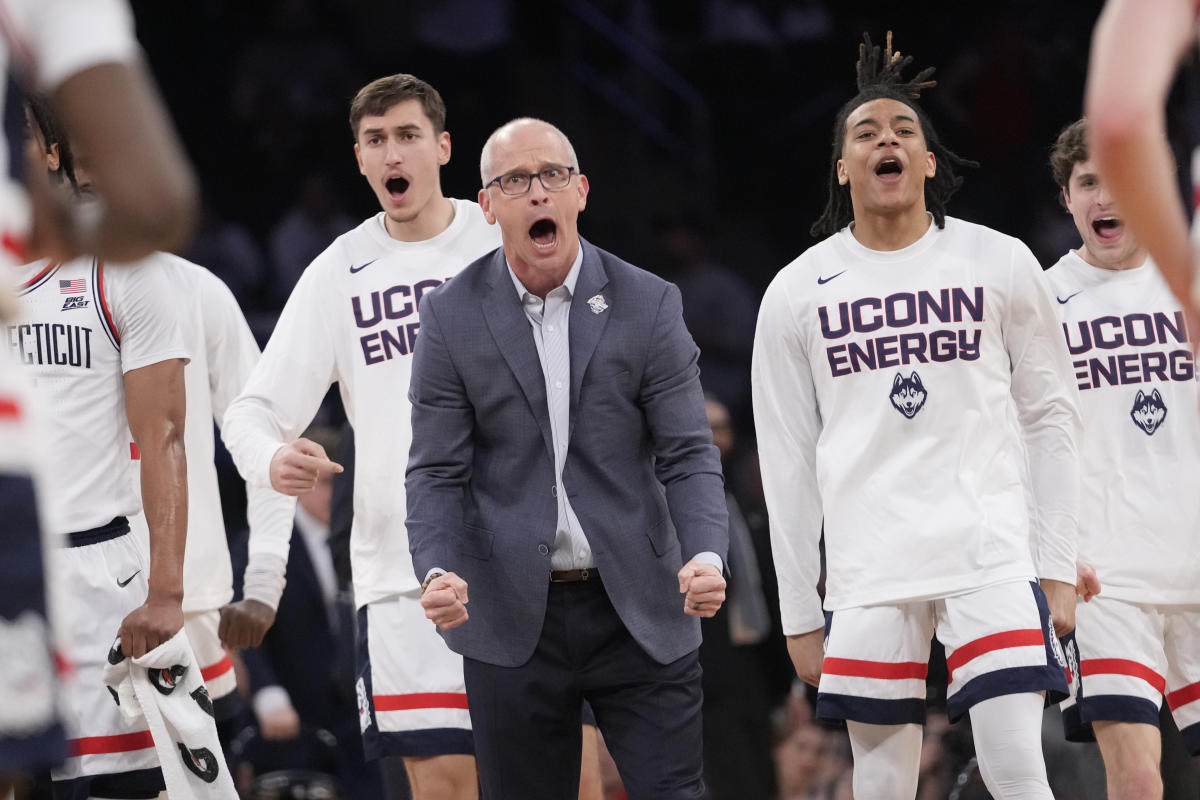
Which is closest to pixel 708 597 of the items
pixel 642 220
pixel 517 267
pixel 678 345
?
pixel 678 345

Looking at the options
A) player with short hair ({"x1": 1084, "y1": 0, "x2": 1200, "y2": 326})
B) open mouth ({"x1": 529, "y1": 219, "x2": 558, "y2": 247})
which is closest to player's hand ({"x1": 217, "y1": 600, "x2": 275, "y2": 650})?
open mouth ({"x1": 529, "y1": 219, "x2": 558, "y2": 247})

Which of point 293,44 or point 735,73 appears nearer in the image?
point 293,44

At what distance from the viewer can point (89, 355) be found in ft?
16.9

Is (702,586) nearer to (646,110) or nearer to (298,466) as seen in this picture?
(298,466)

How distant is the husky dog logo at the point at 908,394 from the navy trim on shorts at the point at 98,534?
2344mm

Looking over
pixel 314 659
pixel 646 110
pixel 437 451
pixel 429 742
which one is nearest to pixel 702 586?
pixel 437 451

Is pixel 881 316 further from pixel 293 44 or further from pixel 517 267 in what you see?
pixel 293 44

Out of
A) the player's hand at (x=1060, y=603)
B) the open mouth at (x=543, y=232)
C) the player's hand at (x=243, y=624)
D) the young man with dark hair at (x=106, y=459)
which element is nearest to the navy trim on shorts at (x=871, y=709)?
the player's hand at (x=1060, y=603)

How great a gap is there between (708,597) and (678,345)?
842 millimetres

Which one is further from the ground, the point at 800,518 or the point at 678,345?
the point at 678,345

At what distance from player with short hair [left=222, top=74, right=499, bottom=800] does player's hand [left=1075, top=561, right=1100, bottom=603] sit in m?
2.05

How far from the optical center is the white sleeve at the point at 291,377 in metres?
5.67

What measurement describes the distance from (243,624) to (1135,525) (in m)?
3.04

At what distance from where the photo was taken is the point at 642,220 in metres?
12.7
